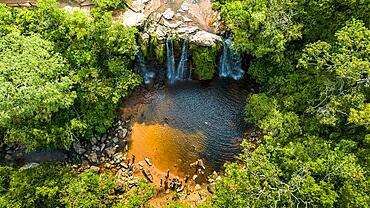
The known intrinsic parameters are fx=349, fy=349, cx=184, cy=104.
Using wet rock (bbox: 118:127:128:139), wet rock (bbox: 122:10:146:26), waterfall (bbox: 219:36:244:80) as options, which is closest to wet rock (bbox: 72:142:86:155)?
wet rock (bbox: 118:127:128:139)

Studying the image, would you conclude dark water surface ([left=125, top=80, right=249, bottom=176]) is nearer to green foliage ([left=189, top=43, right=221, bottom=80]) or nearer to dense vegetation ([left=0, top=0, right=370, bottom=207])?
green foliage ([left=189, top=43, right=221, bottom=80])

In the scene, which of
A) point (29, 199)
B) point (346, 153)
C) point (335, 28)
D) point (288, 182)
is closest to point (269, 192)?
point (288, 182)

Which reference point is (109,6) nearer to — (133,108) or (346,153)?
(133,108)

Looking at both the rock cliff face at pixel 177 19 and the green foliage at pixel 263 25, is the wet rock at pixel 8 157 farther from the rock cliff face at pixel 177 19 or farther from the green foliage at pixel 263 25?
the green foliage at pixel 263 25

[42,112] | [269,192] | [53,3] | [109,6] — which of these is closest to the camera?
[269,192]

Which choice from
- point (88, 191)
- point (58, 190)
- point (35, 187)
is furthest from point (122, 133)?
point (35, 187)

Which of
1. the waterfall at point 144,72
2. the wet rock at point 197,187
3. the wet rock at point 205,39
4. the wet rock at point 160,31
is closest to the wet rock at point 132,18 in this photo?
the wet rock at point 160,31

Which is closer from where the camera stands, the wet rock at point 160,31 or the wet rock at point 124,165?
the wet rock at point 124,165
